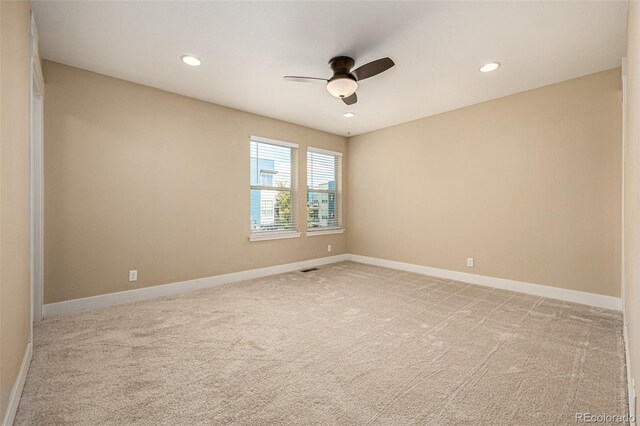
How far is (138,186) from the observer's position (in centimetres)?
361

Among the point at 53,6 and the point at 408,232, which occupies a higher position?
the point at 53,6

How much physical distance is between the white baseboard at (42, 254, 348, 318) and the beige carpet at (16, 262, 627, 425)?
0.72 ft

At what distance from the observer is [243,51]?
2.84 m

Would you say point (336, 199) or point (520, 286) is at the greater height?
point (336, 199)

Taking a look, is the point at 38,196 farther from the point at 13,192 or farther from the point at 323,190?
the point at 323,190

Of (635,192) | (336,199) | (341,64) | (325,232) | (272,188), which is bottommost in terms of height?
(325,232)

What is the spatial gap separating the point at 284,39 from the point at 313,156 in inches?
121

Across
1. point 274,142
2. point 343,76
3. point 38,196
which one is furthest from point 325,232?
point 38,196

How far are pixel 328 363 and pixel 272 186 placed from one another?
3.41 m

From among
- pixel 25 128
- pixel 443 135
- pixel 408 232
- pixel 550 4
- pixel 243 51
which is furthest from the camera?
pixel 408 232

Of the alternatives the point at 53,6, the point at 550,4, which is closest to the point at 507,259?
the point at 550,4

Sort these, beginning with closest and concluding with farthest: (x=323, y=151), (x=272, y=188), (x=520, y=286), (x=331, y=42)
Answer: (x=331, y=42) < (x=520, y=286) < (x=272, y=188) < (x=323, y=151)

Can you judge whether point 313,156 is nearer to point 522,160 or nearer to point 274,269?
point 274,269

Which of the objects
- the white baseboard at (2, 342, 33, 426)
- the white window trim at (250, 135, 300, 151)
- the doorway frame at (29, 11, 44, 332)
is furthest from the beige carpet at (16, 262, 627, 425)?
the white window trim at (250, 135, 300, 151)
